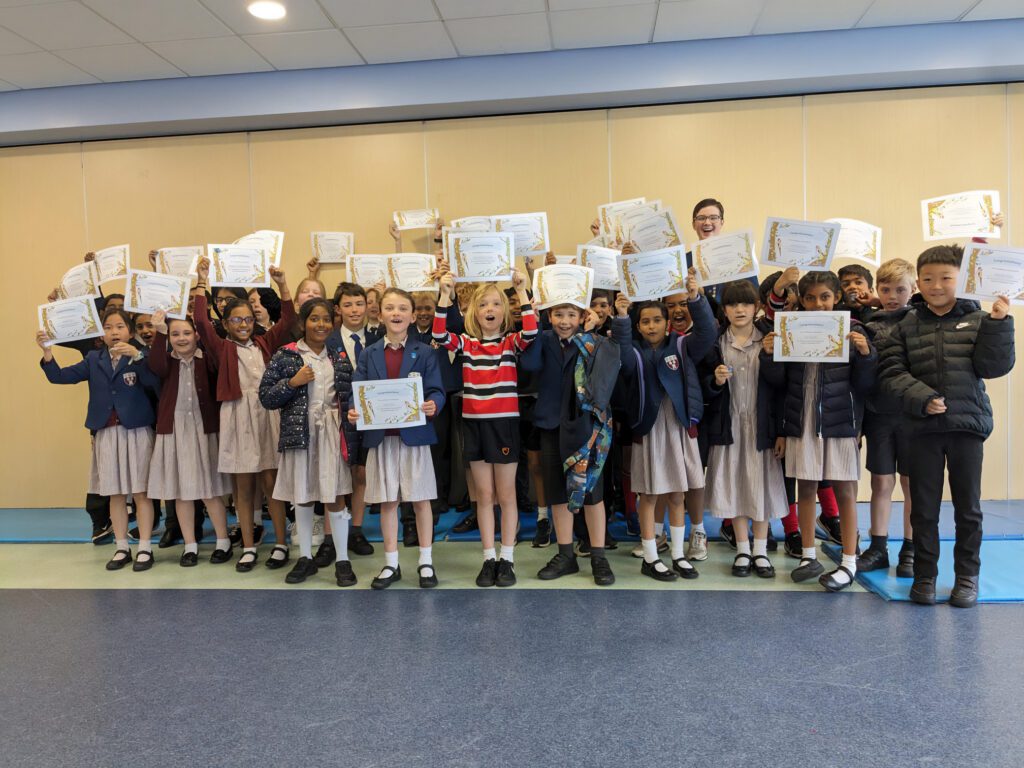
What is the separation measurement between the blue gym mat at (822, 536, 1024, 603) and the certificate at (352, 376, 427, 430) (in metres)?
2.44

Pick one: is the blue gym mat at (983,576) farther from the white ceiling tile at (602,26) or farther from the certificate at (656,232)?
the white ceiling tile at (602,26)

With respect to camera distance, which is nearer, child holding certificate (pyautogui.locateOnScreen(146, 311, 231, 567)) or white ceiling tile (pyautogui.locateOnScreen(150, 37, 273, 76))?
child holding certificate (pyautogui.locateOnScreen(146, 311, 231, 567))

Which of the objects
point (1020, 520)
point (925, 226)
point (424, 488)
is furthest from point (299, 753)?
point (1020, 520)

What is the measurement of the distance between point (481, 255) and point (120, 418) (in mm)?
2380

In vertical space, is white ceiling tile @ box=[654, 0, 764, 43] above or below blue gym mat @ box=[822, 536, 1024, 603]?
above

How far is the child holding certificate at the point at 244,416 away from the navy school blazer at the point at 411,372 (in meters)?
0.77

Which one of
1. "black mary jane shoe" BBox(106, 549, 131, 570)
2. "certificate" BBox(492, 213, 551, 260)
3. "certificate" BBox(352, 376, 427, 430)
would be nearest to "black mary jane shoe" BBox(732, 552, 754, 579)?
"certificate" BBox(352, 376, 427, 430)

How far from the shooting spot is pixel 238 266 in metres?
4.23

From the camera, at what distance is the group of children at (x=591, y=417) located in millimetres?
3102

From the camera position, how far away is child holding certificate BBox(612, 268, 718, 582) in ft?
11.3

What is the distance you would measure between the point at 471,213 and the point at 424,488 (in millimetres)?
2818

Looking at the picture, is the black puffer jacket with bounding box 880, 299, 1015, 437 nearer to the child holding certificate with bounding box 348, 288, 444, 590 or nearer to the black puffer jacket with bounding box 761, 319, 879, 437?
the black puffer jacket with bounding box 761, 319, 879, 437

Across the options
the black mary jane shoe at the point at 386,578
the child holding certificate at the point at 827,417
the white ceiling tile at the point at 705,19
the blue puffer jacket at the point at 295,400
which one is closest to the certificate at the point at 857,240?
the child holding certificate at the point at 827,417

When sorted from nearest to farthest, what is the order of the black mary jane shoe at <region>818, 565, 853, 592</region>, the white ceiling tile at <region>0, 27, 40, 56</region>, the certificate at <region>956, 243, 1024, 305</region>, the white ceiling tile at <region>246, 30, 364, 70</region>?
1. the certificate at <region>956, 243, 1024, 305</region>
2. the black mary jane shoe at <region>818, 565, 853, 592</region>
3. the white ceiling tile at <region>0, 27, 40, 56</region>
4. the white ceiling tile at <region>246, 30, 364, 70</region>
